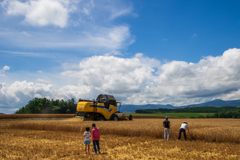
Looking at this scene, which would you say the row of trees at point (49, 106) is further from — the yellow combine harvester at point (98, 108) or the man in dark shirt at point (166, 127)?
the man in dark shirt at point (166, 127)

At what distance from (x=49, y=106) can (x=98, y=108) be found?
64.1m

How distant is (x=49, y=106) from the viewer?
283 feet

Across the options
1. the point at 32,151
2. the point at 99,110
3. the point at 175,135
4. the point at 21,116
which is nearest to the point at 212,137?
the point at 175,135

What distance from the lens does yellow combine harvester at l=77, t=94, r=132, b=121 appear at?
28.9 m

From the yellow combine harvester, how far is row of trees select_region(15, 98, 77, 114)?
55.1 m

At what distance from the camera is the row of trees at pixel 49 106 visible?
82562 millimetres

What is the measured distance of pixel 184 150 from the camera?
11750 mm

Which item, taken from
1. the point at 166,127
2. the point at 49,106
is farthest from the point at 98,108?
the point at 49,106

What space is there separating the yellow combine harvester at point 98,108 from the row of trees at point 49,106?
55.1 meters

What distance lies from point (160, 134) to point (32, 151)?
34.1 ft

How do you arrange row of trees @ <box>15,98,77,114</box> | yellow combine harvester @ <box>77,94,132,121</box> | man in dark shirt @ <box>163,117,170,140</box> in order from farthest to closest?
row of trees @ <box>15,98,77,114</box>, yellow combine harvester @ <box>77,94,132,121</box>, man in dark shirt @ <box>163,117,170,140</box>

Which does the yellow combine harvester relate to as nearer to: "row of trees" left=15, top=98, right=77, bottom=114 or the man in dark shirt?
the man in dark shirt

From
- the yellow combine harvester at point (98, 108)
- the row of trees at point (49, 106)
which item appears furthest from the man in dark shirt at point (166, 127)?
the row of trees at point (49, 106)

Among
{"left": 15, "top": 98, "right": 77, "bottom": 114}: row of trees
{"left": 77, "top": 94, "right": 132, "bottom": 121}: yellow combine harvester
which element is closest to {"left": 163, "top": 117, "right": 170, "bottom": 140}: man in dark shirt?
{"left": 77, "top": 94, "right": 132, "bottom": 121}: yellow combine harvester
